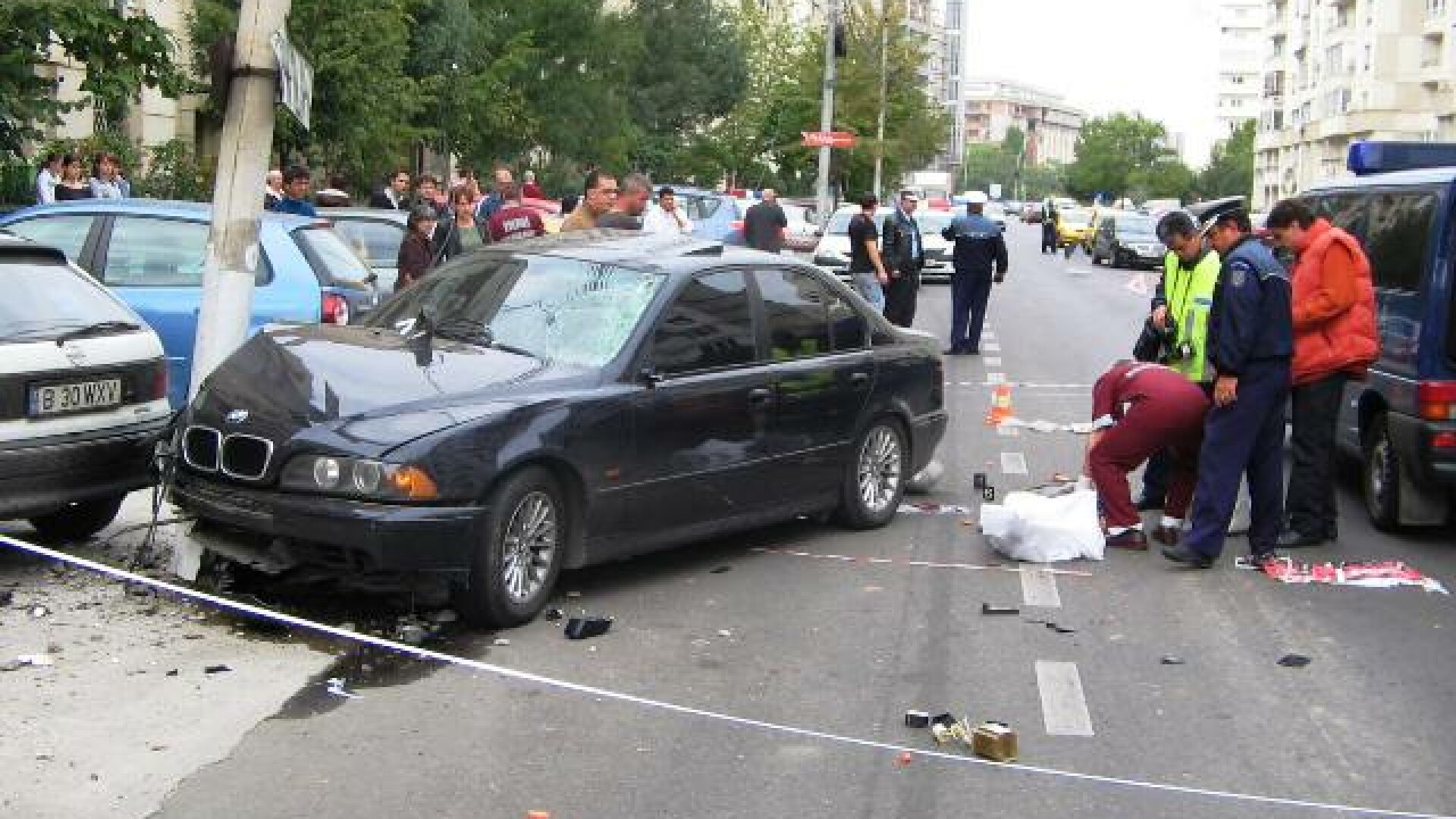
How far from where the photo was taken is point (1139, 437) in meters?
8.84

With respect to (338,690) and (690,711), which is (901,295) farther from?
(338,690)

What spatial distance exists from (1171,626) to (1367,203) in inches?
162

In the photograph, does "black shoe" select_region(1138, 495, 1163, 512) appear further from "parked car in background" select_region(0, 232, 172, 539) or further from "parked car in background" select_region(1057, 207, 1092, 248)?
"parked car in background" select_region(1057, 207, 1092, 248)

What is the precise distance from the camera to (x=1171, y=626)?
24.2ft

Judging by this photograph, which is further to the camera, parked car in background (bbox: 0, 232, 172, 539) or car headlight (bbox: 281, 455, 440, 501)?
parked car in background (bbox: 0, 232, 172, 539)

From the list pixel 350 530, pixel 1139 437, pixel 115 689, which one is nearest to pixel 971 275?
pixel 1139 437

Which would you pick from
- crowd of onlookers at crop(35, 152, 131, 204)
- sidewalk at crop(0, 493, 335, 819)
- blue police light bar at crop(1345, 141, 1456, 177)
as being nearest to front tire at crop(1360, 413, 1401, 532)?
blue police light bar at crop(1345, 141, 1456, 177)

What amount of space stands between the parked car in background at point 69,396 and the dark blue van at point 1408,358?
652cm

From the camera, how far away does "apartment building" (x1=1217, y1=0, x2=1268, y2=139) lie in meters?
186

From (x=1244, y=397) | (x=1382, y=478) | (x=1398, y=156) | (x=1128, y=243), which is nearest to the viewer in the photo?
(x=1244, y=397)

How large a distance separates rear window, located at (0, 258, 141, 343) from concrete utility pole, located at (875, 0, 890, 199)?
45.6m

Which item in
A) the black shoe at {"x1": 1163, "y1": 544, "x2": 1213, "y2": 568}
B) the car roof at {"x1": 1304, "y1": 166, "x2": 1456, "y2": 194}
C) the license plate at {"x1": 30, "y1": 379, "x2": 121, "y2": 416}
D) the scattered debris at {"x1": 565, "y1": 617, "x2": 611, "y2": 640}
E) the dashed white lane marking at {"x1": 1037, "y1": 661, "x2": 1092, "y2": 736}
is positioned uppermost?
the car roof at {"x1": 1304, "y1": 166, "x2": 1456, "y2": 194}

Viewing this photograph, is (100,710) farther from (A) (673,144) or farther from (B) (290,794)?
(A) (673,144)

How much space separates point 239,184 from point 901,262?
37.2 ft
